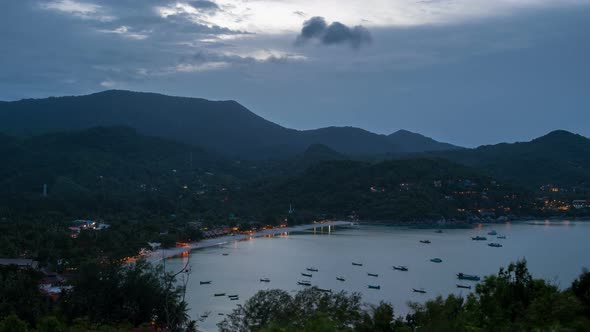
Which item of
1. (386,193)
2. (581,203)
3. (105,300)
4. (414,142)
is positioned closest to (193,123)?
(414,142)

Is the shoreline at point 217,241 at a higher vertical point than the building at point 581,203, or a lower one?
lower

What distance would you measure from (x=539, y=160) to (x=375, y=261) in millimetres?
45259

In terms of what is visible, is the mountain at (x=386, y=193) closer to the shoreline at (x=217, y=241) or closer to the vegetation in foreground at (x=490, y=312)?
the shoreline at (x=217, y=241)

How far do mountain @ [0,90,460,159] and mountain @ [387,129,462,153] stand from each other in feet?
0.62

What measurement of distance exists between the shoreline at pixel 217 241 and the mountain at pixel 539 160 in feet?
87.1

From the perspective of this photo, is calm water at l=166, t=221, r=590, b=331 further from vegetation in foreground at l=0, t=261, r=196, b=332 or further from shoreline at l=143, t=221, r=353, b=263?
vegetation in foreground at l=0, t=261, r=196, b=332

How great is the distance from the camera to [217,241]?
33.5 m

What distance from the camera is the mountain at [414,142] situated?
4380 inches

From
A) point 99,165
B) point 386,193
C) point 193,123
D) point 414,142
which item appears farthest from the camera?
point 414,142

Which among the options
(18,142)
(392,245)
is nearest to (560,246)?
(392,245)

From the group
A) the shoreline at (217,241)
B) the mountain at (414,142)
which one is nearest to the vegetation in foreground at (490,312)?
the shoreline at (217,241)

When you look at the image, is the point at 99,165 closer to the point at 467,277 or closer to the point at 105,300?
the point at 467,277

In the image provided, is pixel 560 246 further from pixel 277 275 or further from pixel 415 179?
pixel 415 179

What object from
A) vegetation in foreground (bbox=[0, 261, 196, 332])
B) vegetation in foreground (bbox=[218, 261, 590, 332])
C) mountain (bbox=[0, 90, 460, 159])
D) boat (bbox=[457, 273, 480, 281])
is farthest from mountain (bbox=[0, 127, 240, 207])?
vegetation in foreground (bbox=[218, 261, 590, 332])
